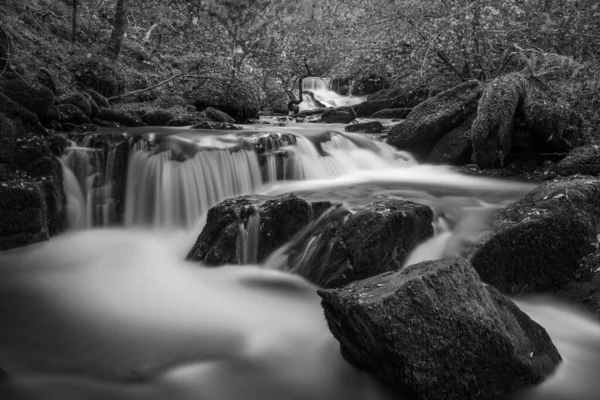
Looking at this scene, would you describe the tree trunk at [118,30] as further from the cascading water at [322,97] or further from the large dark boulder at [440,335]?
the large dark boulder at [440,335]

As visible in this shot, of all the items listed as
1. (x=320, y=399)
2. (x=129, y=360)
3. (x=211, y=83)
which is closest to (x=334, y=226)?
(x=320, y=399)

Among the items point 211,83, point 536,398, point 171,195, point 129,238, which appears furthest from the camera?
point 211,83

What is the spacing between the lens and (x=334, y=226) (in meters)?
5.48

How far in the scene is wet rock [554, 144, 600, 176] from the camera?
25.0 feet

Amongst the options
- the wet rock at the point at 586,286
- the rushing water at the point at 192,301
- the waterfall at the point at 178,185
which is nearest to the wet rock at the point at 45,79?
the rushing water at the point at 192,301

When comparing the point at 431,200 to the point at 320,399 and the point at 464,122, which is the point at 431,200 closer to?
the point at 464,122

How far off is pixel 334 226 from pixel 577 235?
2623 millimetres

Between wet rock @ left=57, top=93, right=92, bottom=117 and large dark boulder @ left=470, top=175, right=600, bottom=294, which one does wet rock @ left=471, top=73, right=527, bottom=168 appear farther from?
wet rock @ left=57, top=93, right=92, bottom=117

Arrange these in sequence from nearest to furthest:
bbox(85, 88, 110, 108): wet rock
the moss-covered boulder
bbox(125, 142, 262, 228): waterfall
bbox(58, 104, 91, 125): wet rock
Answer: bbox(125, 142, 262, 228): waterfall → bbox(58, 104, 91, 125): wet rock → the moss-covered boulder → bbox(85, 88, 110, 108): wet rock

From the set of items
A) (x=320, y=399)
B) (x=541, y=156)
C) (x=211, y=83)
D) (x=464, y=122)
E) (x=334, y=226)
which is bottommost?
(x=320, y=399)

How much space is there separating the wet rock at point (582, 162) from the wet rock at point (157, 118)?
8265 millimetres

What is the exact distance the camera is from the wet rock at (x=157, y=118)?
1082 cm

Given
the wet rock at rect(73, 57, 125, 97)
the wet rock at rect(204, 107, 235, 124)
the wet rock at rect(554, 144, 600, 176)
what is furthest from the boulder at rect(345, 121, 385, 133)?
the wet rock at rect(73, 57, 125, 97)

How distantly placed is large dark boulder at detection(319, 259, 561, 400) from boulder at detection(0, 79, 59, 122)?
22.0 feet
